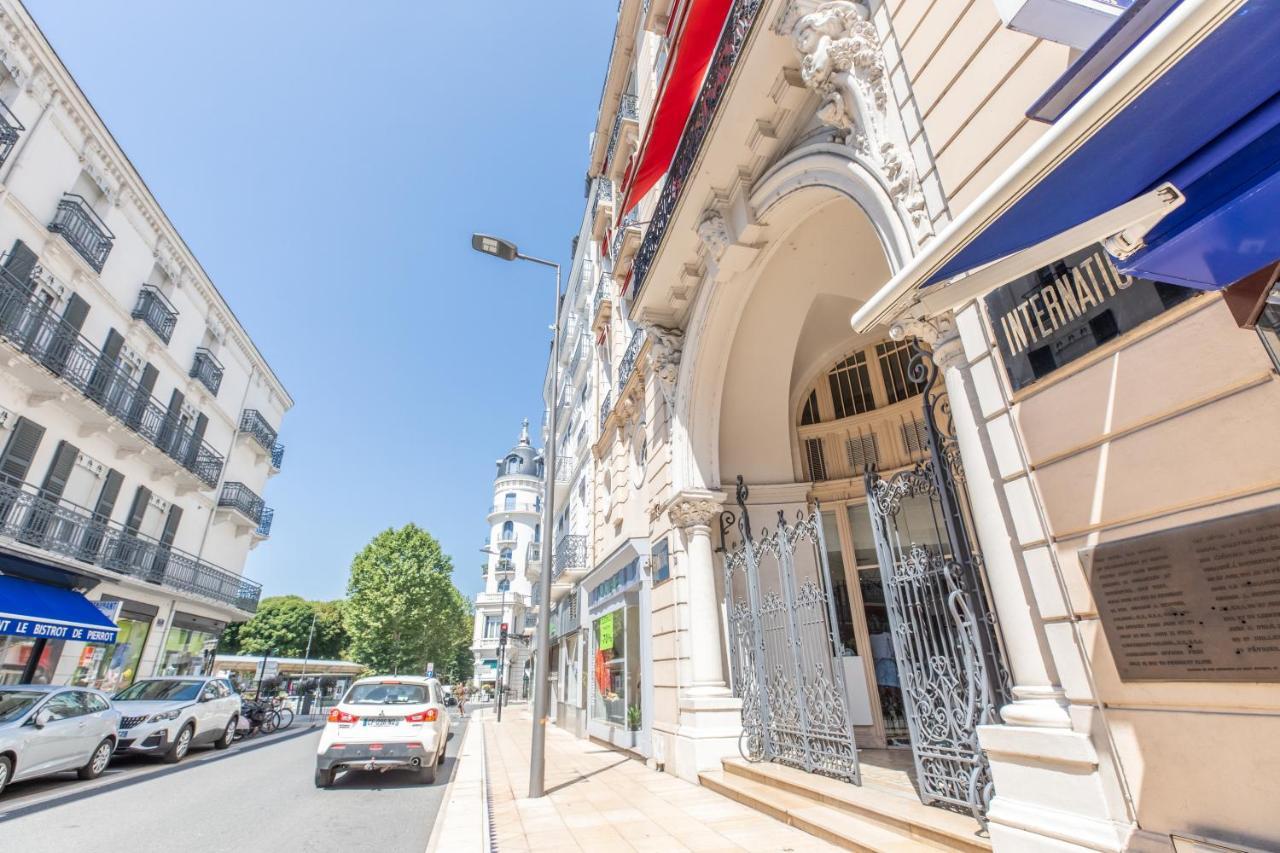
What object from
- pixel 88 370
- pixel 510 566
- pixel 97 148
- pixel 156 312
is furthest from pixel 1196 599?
pixel 510 566

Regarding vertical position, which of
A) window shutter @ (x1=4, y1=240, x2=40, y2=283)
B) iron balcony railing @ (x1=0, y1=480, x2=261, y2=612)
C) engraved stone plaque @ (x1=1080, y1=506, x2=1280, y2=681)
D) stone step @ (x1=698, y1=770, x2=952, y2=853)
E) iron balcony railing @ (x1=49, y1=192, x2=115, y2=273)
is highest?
iron balcony railing @ (x1=49, y1=192, x2=115, y2=273)

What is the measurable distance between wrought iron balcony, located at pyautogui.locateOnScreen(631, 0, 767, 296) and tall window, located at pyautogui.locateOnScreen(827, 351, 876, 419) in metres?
4.30

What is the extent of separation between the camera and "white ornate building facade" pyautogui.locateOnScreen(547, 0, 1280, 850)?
7.50 feet

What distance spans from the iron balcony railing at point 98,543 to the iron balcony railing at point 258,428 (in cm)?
583

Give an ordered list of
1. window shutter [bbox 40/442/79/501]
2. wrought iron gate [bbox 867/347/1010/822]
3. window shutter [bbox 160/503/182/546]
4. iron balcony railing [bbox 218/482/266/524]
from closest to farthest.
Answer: wrought iron gate [bbox 867/347/1010/822] → window shutter [bbox 40/442/79/501] → window shutter [bbox 160/503/182/546] → iron balcony railing [bbox 218/482/266/524]

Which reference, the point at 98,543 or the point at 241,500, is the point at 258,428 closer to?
the point at 241,500

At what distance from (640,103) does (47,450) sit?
54.7ft

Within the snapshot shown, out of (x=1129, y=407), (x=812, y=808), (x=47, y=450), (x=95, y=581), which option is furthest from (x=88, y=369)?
(x=1129, y=407)

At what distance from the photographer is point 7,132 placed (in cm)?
1220

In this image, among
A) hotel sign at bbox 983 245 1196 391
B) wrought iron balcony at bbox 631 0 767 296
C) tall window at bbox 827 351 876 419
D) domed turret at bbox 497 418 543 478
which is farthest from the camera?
domed turret at bbox 497 418 543 478

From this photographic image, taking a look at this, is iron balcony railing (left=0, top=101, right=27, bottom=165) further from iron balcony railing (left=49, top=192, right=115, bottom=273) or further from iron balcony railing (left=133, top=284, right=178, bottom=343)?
iron balcony railing (left=133, top=284, right=178, bottom=343)

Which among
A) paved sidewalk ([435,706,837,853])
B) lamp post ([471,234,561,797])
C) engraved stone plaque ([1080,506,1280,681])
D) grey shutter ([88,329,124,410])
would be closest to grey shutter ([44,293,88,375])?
grey shutter ([88,329,124,410])

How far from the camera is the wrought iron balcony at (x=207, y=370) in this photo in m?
20.4

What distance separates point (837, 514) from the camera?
9758mm
